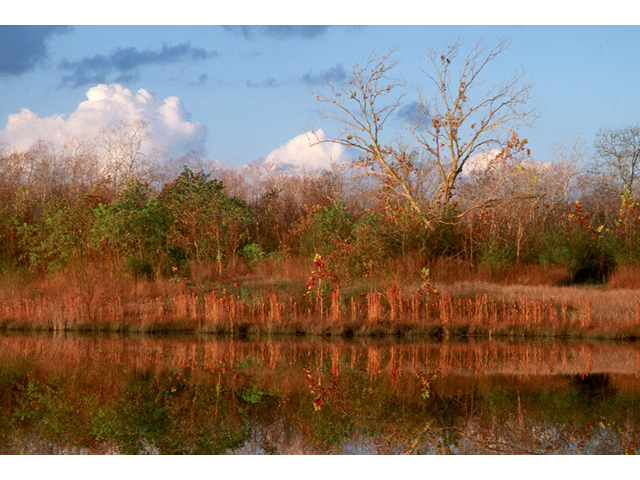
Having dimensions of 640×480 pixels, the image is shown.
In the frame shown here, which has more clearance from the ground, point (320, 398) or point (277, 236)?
point (277, 236)

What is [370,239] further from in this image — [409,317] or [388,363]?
[388,363]

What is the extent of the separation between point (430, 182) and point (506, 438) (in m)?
27.0

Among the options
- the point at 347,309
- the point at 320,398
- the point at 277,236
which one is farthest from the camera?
the point at 277,236

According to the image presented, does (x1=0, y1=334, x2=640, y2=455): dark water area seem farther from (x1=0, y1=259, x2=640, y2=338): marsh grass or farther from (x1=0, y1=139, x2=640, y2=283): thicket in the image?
(x1=0, y1=139, x2=640, y2=283): thicket

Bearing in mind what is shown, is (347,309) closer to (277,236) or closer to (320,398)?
(320,398)

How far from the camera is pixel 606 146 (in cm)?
3397

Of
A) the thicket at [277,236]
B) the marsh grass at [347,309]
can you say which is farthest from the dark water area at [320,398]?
the thicket at [277,236]

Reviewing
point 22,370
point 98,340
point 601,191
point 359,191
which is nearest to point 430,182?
point 359,191

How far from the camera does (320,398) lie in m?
7.17

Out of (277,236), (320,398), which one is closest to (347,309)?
(320,398)

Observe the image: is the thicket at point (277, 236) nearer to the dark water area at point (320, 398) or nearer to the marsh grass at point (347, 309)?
the marsh grass at point (347, 309)

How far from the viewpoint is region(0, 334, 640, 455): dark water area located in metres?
5.62

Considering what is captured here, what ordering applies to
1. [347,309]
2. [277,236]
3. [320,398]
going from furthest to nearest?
[277,236] → [347,309] → [320,398]

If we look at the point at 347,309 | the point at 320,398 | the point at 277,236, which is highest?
the point at 277,236
